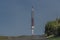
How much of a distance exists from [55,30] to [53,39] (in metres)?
4.13

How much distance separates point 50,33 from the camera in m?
33.8

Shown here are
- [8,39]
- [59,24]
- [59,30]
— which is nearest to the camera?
[8,39]

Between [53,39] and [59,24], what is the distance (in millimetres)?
6313

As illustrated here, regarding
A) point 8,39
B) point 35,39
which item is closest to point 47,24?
point 8,39

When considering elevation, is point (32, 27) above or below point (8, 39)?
above

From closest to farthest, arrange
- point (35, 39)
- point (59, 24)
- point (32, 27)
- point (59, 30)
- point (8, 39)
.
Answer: point (32, 27) < point (35, 39) < point (8, 39) < point (59, 30) < point (59, 24)

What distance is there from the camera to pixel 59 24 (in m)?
34.6

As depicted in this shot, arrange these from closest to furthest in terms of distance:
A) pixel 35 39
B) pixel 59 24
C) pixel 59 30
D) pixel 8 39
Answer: pixel 35 39, pixel 8 39, pixel 59 30, pixel 59 24

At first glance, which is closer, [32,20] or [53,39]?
[32,20]

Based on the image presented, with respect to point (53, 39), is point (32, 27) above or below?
above

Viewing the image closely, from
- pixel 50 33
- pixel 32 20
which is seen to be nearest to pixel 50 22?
pixel 50 33

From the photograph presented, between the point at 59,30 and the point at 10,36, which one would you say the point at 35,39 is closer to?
the point at 10,36

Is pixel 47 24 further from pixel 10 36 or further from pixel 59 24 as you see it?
pixel 10 36

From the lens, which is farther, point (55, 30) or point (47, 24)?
point (47, 24)
